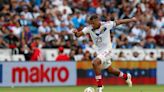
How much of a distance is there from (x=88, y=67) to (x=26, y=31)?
9.39ft

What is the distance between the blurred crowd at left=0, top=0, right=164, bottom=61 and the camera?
79.8 feet

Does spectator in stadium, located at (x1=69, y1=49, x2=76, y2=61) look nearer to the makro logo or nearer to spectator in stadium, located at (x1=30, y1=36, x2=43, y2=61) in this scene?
the makro logo

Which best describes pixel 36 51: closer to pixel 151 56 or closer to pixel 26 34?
pixel 26 34

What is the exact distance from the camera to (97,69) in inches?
635

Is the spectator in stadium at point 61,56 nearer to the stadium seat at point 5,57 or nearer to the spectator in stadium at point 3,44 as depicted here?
the stadium seat at point 5,57

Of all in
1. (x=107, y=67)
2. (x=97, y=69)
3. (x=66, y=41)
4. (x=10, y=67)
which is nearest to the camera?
(x=97, y=69)

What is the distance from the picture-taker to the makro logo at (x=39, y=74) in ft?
76.0

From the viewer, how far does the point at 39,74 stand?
76.8ft

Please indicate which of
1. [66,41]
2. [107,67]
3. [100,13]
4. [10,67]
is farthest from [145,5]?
[107,67]

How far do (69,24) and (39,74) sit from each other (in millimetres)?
3698

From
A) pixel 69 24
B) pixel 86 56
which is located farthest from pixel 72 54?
pixel 69 24

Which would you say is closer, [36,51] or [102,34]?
[102,34]

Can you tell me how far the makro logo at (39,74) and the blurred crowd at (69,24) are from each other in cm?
62

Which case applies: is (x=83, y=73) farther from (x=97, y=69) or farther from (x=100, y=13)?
(x=97, y=69)
